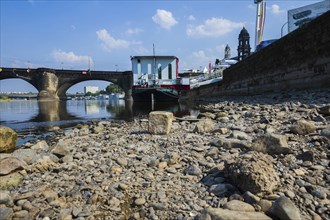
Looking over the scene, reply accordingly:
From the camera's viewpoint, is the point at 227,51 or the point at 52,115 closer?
the point at 52,115

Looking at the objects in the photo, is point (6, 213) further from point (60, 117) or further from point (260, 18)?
point (260, 18)

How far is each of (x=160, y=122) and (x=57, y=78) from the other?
6888 centimetres

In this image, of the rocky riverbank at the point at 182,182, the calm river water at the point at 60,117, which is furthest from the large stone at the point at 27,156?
the calm river water at the point at 60,117

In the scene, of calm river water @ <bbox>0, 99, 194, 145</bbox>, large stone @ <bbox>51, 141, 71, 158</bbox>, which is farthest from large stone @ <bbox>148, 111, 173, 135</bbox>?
calm river water @ <bbox>0, 99, 194, 145</bbox>

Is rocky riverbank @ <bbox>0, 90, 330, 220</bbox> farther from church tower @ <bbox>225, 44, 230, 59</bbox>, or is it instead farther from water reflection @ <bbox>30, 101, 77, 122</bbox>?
church tower @ <bbox>225, 44, 230, 59</bbox>

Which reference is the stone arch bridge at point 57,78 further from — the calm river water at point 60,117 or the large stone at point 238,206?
the large stone at point 238,206

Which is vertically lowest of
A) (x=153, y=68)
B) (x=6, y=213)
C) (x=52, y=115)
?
(x=52, y=115)

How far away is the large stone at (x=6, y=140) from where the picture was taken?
647cm

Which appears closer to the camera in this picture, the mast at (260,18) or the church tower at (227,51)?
the mast at (260,18)

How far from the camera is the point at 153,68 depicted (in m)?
35.2

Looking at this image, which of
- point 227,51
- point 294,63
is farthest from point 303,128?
point 227,51

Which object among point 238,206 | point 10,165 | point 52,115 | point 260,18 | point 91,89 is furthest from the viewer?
point 91,89

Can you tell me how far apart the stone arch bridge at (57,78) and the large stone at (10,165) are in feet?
213

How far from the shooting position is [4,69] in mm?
63594
